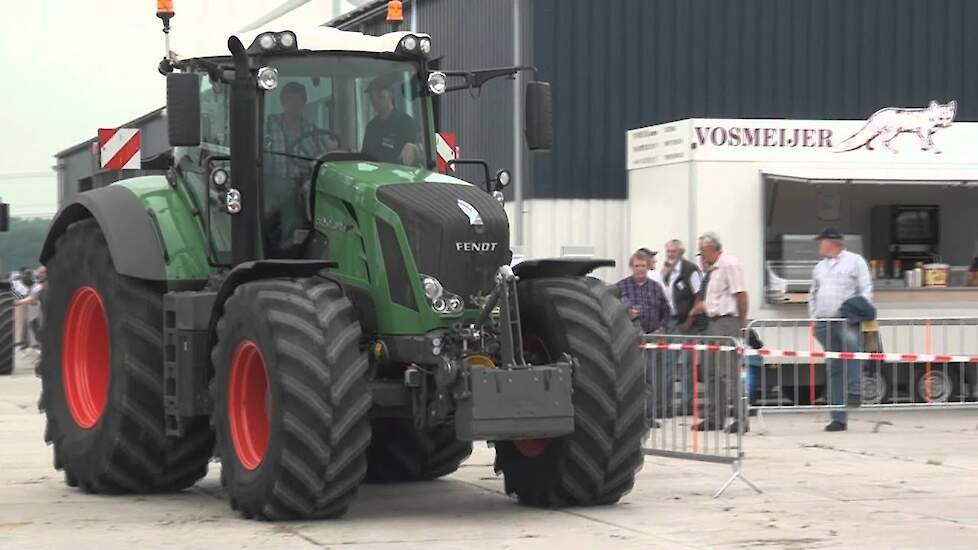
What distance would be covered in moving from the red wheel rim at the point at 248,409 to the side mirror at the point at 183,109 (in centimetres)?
116

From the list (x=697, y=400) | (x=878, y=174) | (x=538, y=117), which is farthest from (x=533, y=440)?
(x=878, y=174)

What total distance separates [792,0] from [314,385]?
1409 centimetres

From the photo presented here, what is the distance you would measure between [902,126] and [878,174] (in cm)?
67

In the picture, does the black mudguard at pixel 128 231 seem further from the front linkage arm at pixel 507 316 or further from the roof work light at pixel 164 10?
the front linkage arm at pixel 507 316

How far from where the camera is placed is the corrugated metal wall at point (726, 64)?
826 inches

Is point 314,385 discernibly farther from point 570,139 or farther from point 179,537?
point 570,139

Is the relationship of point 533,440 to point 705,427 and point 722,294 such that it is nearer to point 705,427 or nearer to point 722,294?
point 705,427

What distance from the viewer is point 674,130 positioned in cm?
1898

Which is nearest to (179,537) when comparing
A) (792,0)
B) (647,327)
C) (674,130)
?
(647,327)

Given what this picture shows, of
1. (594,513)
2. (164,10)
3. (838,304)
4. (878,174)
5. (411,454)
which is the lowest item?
(594,513)

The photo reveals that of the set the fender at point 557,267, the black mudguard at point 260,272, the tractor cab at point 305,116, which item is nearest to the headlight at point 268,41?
the tractor cab at point 305,116

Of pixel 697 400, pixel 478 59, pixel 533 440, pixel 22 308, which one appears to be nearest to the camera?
pixel 533 440

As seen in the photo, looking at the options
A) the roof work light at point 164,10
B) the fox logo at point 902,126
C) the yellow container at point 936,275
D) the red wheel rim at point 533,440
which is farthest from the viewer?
the yellow container at point 936,275

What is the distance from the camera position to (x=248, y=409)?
31.4ft
